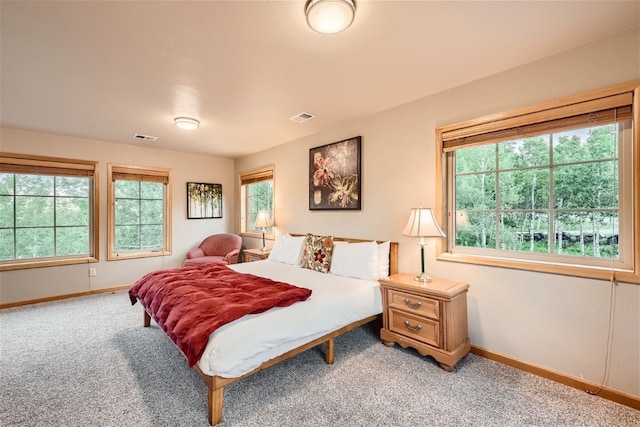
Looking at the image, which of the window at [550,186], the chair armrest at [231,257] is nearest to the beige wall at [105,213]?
the chair armrest at [231,257]

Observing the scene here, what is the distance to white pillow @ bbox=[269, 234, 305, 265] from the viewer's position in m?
3.74

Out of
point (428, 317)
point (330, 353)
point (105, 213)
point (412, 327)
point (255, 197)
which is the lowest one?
point (330, 353)

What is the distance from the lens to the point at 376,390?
2018 millimetres

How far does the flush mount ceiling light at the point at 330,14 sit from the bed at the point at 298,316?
1.83 metres

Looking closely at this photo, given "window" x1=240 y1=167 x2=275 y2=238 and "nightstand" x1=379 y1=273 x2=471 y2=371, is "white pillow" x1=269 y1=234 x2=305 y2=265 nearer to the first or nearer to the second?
"window" x1=240 y1=167 x2=275 y2=238

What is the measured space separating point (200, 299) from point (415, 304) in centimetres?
172

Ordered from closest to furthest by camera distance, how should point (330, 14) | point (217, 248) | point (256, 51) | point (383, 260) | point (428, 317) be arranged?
point (330, 14), point (256, 51), point (428, 317), point (383, 260), point (217, 248)

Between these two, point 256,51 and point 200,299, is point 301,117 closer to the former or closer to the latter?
point 256,51

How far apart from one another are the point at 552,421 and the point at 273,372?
71.3 inches

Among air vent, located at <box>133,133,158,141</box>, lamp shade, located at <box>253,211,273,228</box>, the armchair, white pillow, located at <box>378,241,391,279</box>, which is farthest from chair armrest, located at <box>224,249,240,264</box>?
white pillow, located at <box>378,241,391,279</box>

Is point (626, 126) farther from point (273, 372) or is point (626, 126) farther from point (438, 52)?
point (273, 372)

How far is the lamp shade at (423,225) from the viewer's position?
246 cm

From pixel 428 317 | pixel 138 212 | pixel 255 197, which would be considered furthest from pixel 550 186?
pixel 138 212

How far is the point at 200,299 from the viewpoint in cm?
214
